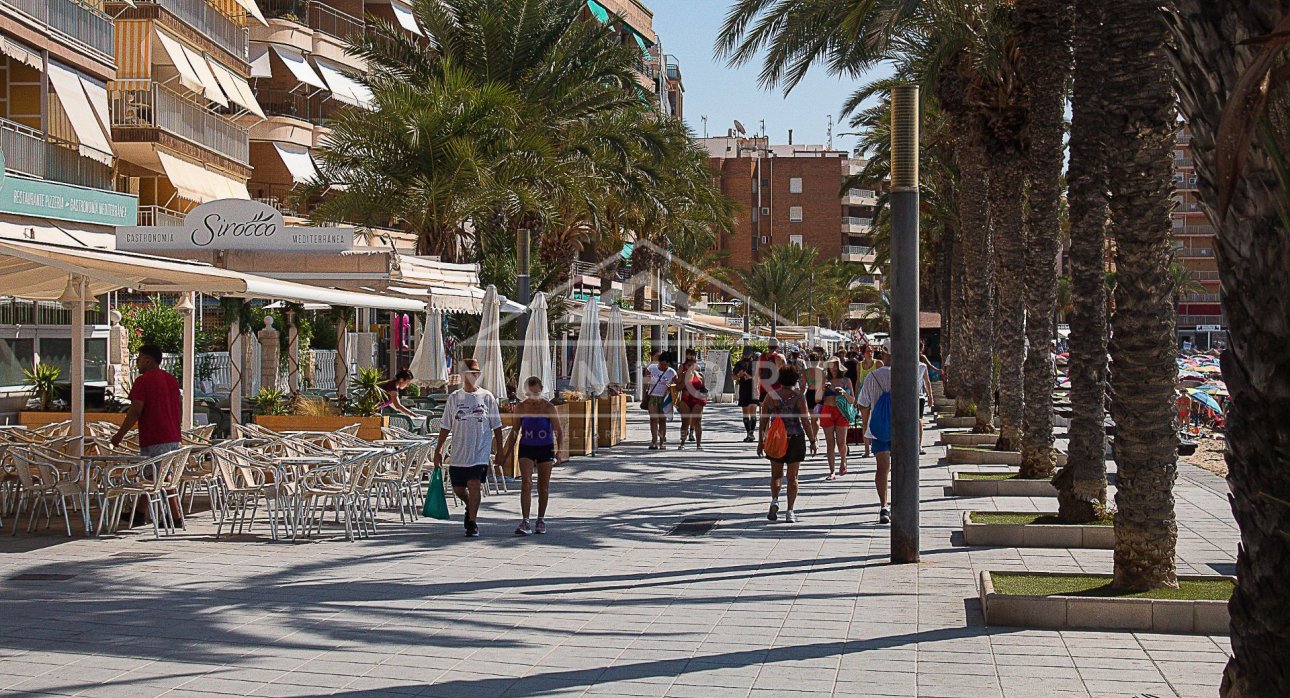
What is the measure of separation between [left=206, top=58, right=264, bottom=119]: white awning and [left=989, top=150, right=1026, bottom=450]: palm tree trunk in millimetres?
23773

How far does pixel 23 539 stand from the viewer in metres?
11.9

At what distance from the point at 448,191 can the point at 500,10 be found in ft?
17.1

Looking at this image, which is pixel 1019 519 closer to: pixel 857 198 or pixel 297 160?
pixel 297 160

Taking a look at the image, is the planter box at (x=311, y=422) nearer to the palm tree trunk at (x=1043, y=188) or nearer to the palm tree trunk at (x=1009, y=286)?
the palm tree trunk at (x=1043, y=188)

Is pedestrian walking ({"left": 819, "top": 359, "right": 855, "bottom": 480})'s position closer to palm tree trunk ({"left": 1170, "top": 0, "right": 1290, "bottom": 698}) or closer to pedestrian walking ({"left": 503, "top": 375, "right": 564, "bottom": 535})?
pedestrian walking ({"left": 503, "top": 375, "right": 564, "bottom": 535})

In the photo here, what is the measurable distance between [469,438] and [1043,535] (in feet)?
17.3

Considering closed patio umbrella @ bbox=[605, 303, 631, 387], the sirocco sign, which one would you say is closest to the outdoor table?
the sirocco sign

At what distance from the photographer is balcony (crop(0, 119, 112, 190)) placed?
25516 mm

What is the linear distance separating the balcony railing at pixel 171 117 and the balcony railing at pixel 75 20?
2.98 metres

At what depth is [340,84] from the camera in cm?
4606

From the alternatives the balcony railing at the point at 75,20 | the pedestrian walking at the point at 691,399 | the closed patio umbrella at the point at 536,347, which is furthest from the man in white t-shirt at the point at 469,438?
the balcony railing at the point at 75,20

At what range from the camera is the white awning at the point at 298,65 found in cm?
4247

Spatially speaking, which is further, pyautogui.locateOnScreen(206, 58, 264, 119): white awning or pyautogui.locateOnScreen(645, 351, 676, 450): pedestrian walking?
pyautogui.locateOnScreen(206, 58, 264, 119): white awning

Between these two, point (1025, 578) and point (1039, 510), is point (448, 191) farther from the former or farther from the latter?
point (1025, 578)
